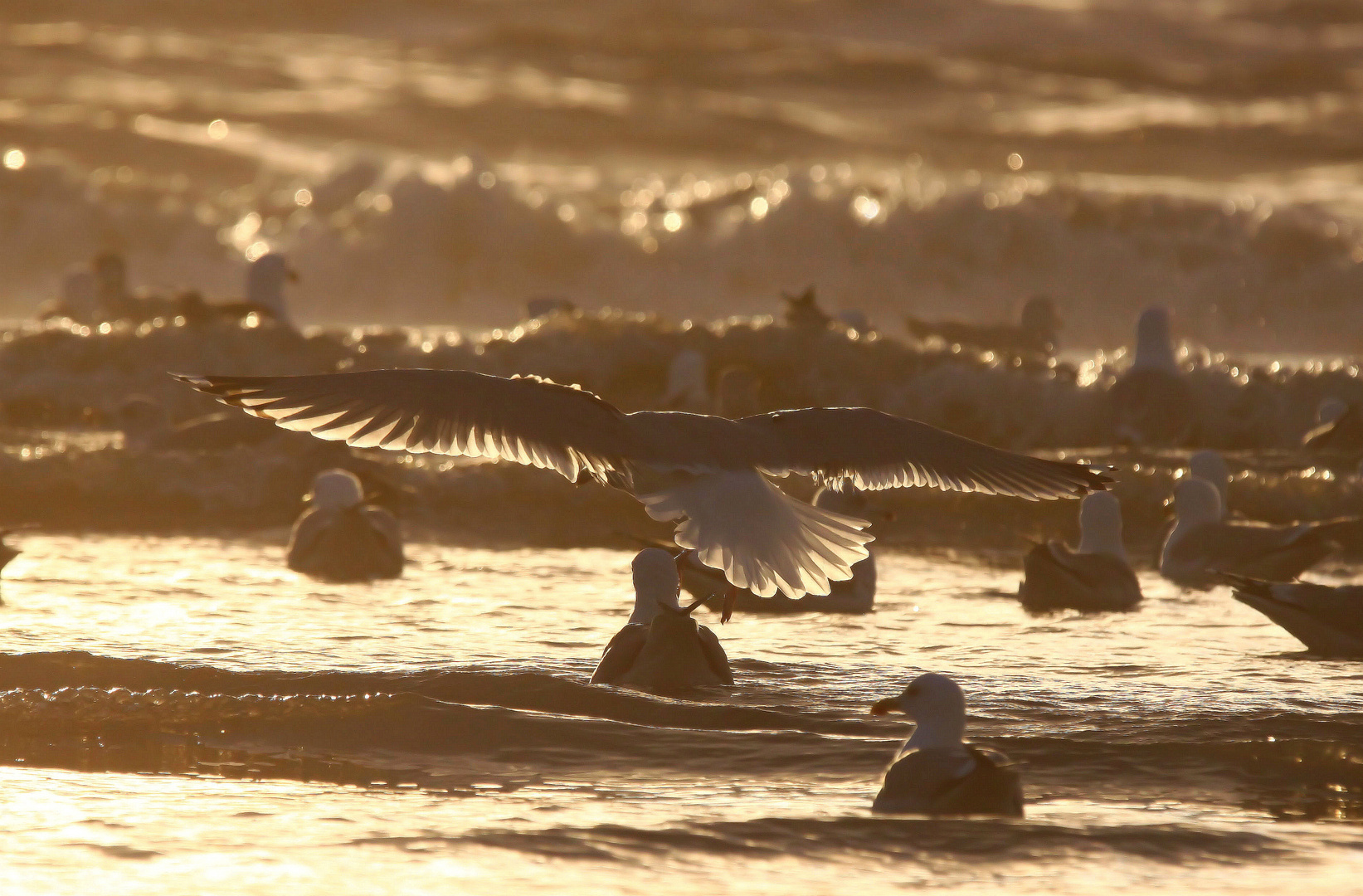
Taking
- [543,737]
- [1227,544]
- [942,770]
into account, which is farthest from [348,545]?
[942,770]

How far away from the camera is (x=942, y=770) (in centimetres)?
583

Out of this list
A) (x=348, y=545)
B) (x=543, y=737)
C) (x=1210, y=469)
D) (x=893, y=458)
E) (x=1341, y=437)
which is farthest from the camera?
(x=1341, y=437)

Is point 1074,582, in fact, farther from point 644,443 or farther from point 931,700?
point 931,700

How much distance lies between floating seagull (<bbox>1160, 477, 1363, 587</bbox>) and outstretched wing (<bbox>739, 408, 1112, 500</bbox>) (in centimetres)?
274

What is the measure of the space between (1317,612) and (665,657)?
2962 millimetres

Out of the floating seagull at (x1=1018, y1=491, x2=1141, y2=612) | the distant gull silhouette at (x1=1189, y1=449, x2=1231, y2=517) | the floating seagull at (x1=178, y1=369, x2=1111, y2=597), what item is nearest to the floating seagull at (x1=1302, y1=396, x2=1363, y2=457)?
the distant gull silhouette at (x1=1189, y1=449, x2=1231, y2=517)

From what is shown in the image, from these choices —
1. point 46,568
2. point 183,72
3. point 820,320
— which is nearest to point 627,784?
point 46,568

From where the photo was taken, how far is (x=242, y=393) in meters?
6.83

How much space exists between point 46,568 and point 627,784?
5302mm

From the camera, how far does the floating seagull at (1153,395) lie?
1566cm

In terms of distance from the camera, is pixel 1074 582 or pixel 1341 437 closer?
pixel 1074 582

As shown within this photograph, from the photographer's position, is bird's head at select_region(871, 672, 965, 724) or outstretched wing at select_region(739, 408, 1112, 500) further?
outstretched wing at select_region(739, 408, 1112, 500)

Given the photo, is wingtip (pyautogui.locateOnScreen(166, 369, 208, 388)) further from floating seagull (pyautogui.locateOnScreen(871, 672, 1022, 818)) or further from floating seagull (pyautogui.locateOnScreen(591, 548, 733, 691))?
floating seagull (pyautogui.locateOnScreen(871, 672, 1022, 818))

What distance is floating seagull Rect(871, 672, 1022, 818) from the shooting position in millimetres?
5812
